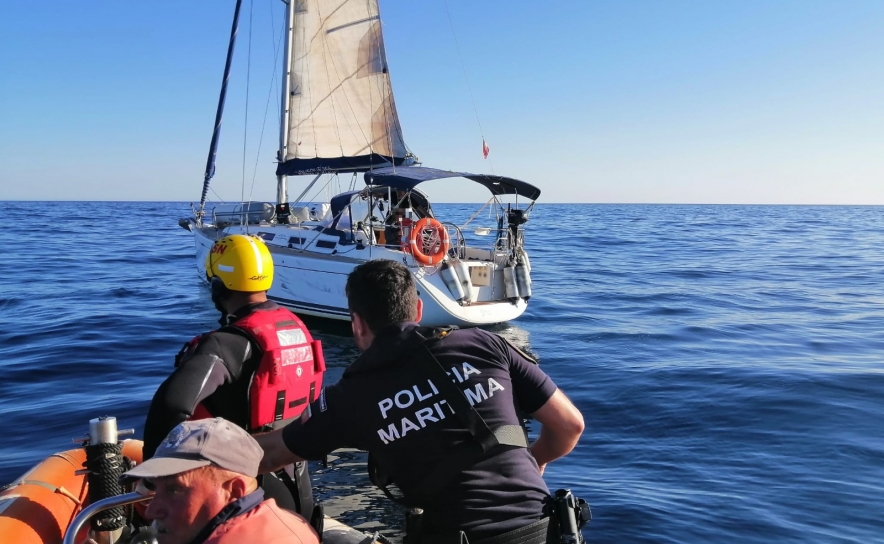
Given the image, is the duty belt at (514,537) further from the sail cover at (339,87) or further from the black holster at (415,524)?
the sail cover at (339,87)

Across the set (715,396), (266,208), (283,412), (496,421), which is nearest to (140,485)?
(283,412)

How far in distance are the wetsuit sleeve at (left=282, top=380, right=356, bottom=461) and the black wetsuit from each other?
0.57 meters

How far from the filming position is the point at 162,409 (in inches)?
103

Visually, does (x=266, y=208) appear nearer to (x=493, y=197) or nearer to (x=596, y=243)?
(x=493, y=197)

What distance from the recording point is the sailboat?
1246cm

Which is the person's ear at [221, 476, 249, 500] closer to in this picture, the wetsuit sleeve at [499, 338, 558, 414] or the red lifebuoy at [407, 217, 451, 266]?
the wetsuit sleeve at [499, 338, 558, 414]

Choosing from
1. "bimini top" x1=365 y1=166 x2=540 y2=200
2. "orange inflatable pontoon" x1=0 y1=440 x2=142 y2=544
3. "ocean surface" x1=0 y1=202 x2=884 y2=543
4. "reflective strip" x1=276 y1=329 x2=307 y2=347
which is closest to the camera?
"orange inflatable pontoon" x1=0 y1=440 x2=142 y2=544

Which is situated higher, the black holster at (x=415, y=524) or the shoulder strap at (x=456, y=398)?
the shoulder strap at (x=456, y=398)

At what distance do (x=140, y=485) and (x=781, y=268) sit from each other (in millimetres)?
24878

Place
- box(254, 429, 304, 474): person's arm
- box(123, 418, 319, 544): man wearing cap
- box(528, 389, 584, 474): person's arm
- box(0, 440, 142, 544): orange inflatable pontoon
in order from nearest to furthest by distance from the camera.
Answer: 1. box(123, 418, 319, 544): man wearing cap
2. box(254, 429, 304, 474): person's arm
3. box(528, 389, 584, 474): person's arm
4. box(0, 440, 142, 544): orange inflatable pontoon

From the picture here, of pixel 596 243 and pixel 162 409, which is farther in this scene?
pixel 596 243

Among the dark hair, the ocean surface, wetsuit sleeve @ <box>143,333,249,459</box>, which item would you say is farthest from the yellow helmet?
the ocean surface

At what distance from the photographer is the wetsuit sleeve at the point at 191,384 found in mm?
2621

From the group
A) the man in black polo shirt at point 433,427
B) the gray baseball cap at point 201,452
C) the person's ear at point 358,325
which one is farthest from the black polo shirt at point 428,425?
the gray baseball cap at point 201,452
